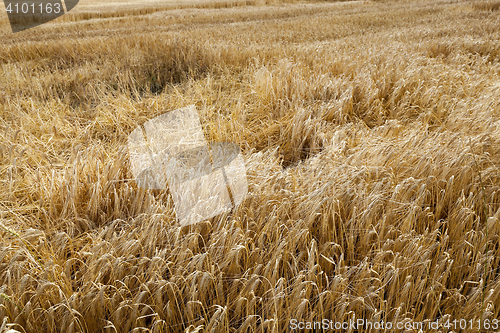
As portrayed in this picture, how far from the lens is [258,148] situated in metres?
2.66

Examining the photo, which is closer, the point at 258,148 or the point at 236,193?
the point at 236,193

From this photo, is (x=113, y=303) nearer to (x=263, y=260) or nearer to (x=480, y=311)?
(x=263, y=260)

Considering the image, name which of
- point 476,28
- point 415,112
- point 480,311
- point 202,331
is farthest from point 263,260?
point 476,28

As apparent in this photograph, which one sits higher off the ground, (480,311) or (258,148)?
(258,148)

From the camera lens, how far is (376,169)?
6.11ft

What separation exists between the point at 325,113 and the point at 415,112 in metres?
1.04

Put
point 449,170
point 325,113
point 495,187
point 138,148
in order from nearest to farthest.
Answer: point 495,187 < point 449,170 < point 138,148 < point 325,113

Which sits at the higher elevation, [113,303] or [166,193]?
[166,193]

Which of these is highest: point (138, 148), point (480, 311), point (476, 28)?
point (476, 28)

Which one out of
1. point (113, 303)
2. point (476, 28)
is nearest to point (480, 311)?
point (113, 303)

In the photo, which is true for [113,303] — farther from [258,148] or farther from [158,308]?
[258,148]


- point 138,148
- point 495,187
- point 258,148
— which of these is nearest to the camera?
point 495,187

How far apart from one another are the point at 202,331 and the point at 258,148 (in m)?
1.74

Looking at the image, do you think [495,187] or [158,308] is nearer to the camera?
→ [158,308]
